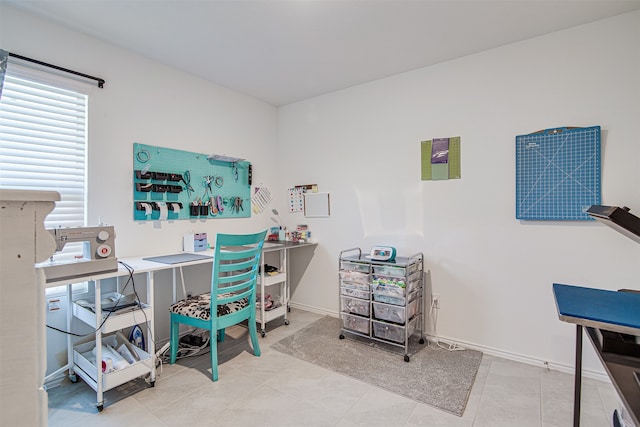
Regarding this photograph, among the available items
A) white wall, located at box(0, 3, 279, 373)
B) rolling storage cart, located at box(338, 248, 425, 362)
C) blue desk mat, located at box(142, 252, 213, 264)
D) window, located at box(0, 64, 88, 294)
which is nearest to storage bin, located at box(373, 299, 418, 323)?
rolling storage cart, located at box(338, 248, 425, 362)

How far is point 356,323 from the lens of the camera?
108 inches

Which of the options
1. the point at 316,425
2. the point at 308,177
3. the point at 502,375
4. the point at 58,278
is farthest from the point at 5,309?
the point at 308,177

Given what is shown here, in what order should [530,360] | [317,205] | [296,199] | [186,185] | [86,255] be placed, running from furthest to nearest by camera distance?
[296,199], [317,205], [186,185], [530,360], [86,255]

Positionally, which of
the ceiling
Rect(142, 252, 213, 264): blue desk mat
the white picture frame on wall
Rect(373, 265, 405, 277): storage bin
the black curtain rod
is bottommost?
Rect(373, 265, 405, 277): storage bin

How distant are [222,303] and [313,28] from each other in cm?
208

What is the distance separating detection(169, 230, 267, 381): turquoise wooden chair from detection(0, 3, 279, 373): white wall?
53 centimetres

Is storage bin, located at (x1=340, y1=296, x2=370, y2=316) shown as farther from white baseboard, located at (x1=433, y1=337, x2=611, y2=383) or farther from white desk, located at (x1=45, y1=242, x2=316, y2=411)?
white desk, located at (x1=45, y1=242, x2=316, y2=411)

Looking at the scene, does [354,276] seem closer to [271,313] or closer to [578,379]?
[271,313]

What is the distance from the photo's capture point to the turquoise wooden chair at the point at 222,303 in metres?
2.11

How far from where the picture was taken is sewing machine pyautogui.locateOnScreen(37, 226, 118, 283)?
159 cm

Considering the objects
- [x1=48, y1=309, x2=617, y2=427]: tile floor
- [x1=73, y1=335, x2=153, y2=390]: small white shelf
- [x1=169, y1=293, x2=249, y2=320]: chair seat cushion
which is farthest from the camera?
[x1=169, y1=293, x2=249, y2=320]: chair seat cushion

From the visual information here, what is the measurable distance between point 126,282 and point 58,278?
33.9 inches

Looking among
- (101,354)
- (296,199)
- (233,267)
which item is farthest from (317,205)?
(101,354)

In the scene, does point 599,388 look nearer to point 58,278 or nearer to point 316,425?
point 316,425
